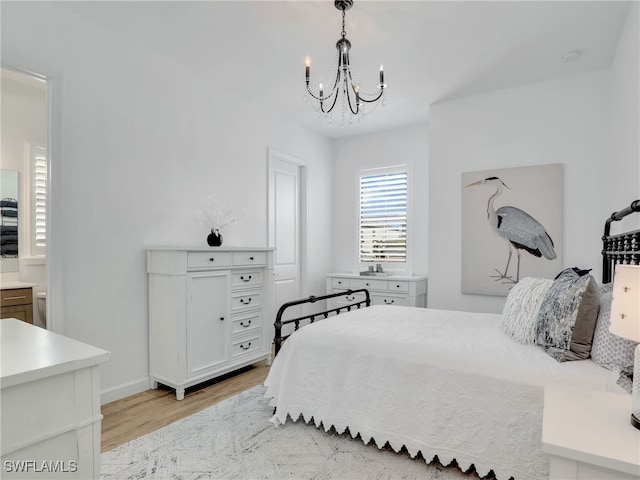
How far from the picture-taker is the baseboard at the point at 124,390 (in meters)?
2.70

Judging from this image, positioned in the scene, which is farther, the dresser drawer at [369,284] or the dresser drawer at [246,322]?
the dresser drawer at [369,284]

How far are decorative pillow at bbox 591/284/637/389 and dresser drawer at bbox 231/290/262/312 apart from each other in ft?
8.16

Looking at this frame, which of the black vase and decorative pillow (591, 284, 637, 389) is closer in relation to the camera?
decorative pillow (591, 284, 637, 389)

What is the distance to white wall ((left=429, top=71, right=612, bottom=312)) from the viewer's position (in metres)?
3.32

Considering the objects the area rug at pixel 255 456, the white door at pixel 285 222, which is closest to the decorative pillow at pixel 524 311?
the area rug at pixel 255 456

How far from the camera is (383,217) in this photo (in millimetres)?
5012

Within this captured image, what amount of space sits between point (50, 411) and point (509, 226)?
372cm

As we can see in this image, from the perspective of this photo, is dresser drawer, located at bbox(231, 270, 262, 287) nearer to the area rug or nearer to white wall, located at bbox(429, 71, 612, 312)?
the area rug

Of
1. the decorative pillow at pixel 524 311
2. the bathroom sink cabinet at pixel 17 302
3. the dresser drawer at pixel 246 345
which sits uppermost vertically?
the decorative pillow at pixel 524 311

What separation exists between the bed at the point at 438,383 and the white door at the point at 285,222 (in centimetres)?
211

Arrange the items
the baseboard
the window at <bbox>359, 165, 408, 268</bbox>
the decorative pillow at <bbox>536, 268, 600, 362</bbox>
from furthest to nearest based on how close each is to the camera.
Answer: the window at <bbox>359, 165, 408, 268</bbox> < the baseboard < the decorative pillow at <bbox>536, 268, 600, 362</bbox>

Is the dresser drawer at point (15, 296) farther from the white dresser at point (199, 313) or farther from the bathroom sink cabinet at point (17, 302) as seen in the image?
the white dresser at point (199, 313)

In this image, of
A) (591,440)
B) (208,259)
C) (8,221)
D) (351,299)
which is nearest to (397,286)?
(351,299)

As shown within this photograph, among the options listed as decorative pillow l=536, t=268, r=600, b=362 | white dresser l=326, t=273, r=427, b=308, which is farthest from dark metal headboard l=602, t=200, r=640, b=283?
white dresser l=326, t=273, r=427, b=308
